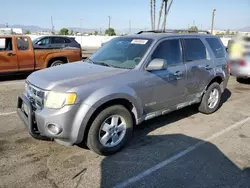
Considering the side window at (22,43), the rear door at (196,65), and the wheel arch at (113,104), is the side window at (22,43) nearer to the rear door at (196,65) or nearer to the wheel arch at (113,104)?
the rear door at (196,65)

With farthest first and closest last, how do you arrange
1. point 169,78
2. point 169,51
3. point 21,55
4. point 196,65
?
1. point 21,55
2. point 196,65
3. point 169,51
4. point 169,78

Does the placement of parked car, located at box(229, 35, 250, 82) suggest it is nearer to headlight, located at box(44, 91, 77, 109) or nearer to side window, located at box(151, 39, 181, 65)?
side window, located at box(151, 39, 181, 65)

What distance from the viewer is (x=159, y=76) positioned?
13.3 ft

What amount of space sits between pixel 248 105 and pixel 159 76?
364 cm

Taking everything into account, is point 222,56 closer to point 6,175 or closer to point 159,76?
point 159,76

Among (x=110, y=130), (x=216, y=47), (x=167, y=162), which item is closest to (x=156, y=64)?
(x=110, y=130)

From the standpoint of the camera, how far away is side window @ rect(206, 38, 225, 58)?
5.46 m

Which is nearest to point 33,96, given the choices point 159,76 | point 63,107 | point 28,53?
point 63,107

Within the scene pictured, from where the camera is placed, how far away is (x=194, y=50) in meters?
4.93

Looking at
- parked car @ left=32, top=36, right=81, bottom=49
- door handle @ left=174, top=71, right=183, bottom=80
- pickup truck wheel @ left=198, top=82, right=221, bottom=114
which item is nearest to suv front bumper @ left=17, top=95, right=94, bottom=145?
door handle @ left=174, top=71, right=183, bottom=80

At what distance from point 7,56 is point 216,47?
6.93 metres

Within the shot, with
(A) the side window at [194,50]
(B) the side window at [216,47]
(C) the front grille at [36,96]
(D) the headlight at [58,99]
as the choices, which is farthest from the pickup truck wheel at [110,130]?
(B) the side window at [216,47]

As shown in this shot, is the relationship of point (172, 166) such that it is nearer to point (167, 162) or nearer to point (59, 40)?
point (167, 162)

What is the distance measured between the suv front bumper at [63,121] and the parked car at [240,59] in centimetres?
693
